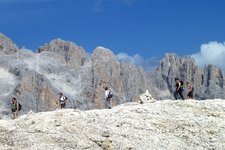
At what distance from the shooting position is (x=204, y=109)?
108 ft

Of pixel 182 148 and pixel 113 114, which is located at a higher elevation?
pixel 113 114

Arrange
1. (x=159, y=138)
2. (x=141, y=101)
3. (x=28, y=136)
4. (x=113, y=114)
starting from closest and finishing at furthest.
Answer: (x=28, y=136), (x=159, y=138), (x=113, y=114), (x=141, y=101)

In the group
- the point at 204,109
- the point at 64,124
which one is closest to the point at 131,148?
the point at 64,124

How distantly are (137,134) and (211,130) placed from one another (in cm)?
414

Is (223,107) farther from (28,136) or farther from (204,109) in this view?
(28,136)

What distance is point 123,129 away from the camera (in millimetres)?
29344

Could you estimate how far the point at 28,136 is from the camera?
27359 millimetres

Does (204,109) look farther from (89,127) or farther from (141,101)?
(89,127)

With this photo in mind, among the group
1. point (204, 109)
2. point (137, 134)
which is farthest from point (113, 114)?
point (204, 109)

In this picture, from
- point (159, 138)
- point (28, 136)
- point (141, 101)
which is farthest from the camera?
point (141, 101)

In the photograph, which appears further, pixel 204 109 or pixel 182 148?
pixel 204 109

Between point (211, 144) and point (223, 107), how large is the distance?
500 centimetres

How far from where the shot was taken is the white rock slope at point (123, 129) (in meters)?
27.1

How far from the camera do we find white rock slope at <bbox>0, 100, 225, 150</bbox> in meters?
27.1
